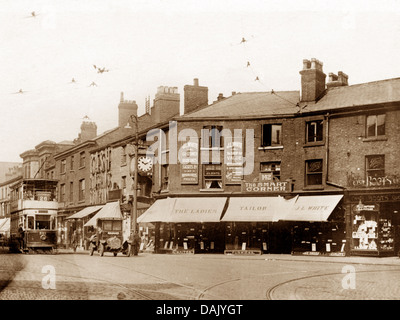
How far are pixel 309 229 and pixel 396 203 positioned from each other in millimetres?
4609

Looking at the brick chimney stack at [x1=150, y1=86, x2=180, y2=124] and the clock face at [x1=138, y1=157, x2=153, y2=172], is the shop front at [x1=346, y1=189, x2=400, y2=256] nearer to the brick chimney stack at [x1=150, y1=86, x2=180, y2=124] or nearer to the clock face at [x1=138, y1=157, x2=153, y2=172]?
the clock face at [x1=138, y1=157, x2=153, y2=172]

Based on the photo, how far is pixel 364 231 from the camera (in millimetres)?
27156

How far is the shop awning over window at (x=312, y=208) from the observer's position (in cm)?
2744

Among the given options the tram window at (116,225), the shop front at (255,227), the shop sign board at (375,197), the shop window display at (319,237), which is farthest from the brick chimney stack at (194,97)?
the shop sign board at (375,197)

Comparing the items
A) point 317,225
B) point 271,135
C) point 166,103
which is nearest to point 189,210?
point 271,135

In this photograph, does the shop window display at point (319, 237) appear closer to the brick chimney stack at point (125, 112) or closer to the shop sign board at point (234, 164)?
the shop sign board at point (234, 164)

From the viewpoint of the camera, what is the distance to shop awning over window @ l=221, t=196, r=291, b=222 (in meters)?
29.2

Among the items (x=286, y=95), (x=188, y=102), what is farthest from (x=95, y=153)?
(x=286, y=95)

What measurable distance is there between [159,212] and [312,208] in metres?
8.49

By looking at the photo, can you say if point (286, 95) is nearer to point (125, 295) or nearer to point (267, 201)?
point (267, 201)

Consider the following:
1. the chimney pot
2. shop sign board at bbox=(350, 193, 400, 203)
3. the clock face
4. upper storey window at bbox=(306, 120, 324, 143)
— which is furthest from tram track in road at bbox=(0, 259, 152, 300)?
the chimney pot

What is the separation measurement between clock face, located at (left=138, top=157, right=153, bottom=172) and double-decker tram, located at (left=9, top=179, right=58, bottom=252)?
596 cm

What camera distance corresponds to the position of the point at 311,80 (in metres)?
30.6
